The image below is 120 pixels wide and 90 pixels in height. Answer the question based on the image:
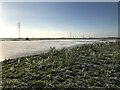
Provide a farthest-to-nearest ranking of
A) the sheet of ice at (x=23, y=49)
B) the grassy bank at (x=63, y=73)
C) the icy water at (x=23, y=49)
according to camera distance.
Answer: the sheet of ice at (x=23, y=49), the icy water at (x=23, y=49), the grassy bank at (x=63, y=73)

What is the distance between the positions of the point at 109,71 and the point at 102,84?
1.84 m

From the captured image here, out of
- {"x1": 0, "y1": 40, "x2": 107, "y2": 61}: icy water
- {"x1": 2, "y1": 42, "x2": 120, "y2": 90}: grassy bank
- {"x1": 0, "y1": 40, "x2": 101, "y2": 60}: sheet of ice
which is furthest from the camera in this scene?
{"x1": 0, "y1": 40, "x2": 101, "y2": 60}: sheet of ice

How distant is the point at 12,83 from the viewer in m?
10.9

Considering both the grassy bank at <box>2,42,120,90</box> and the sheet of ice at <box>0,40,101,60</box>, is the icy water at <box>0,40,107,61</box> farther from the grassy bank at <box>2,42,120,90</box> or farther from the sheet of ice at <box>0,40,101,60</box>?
the grassy bank at <box>2,42,120,90</box>

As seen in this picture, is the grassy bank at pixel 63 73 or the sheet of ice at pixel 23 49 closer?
the grassy bank at pixel 63 73

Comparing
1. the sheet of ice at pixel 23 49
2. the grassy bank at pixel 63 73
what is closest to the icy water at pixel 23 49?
the sheet of ice at pixel 23 49

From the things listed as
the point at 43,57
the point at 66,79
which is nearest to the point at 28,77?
the point at 66,79

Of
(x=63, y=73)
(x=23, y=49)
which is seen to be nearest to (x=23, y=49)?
(x=23, y=49)

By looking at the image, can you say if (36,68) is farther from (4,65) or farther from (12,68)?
(4,65)

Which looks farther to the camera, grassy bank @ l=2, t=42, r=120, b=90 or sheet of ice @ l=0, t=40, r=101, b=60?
sheet of ice @ l=0, t=40, r=101, b=60

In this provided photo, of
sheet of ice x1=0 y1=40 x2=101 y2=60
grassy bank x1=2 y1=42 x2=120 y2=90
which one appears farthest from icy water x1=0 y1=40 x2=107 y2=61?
grassy bank x1=2 y1=42 x2=120 y2=90

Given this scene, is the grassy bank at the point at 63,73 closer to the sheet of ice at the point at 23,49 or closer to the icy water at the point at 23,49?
the icy water at the point at 23,49

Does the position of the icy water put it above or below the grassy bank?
above

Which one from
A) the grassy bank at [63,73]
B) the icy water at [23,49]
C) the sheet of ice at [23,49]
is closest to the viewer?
the grassy bank at [63,73]
